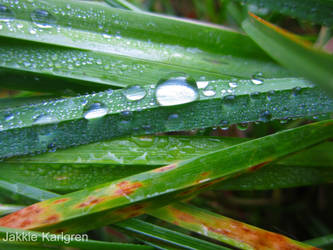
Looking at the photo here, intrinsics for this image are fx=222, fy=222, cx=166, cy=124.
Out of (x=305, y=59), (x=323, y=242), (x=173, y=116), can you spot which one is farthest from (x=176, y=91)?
(x=323, y=242)

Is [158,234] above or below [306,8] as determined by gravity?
below

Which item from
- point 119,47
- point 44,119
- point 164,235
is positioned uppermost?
point 119,47

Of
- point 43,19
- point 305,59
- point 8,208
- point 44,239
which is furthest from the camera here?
point 43,19

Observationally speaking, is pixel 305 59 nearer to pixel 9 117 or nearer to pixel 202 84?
pixel 202 84

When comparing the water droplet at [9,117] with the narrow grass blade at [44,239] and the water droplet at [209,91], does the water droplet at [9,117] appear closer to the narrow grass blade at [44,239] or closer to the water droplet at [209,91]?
the narrow grass blade at [44,239]

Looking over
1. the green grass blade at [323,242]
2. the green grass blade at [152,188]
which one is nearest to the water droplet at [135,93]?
the green grass blade at [152,188]

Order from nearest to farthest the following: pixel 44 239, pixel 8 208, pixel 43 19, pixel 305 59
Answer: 1. pixel 305 59
2. pixel 44 239
3. pixel 8 208
4. pixel 43 19

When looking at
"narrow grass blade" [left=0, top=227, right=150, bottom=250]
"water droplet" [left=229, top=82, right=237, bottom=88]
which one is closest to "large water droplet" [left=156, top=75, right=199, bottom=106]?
"water droplet" [left=229, top=82, right=237, bottom=88]
